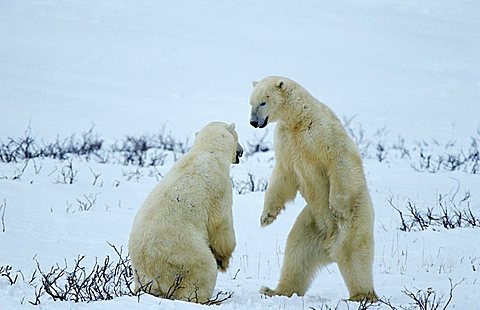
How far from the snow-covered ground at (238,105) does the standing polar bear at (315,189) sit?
28cm

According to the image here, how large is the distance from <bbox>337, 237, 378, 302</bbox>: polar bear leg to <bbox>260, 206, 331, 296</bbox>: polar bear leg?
1.00 feet

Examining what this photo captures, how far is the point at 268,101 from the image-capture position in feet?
16.7

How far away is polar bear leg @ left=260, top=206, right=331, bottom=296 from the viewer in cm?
505

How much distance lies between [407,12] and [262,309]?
140 ft

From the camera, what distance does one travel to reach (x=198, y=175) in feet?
14.8

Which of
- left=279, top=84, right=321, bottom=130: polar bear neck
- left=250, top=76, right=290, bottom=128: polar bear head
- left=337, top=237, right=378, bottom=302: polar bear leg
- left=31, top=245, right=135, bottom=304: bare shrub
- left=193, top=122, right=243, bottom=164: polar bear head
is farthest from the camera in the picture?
left=250, top=76, right=290, bottom=128: polar bear head

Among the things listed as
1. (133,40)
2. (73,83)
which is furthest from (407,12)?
(73,83)

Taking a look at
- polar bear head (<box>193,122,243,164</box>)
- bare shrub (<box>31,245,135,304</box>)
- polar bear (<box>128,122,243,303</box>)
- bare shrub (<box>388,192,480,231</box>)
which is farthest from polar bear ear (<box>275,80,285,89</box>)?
bare shrub (<box>388,192,480,231</box>)

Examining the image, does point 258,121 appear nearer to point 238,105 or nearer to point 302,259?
point 302,259

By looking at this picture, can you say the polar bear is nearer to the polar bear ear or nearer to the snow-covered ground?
the snow-covered ground

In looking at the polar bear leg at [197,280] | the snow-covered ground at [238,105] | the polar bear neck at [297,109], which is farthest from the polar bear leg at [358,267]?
the polar bear leg at [197,280]

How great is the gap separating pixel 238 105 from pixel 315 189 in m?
22.3

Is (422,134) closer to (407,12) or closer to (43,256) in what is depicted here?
(43,256)

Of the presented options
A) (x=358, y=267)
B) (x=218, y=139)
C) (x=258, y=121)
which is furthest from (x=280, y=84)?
(x=358, y=267)
